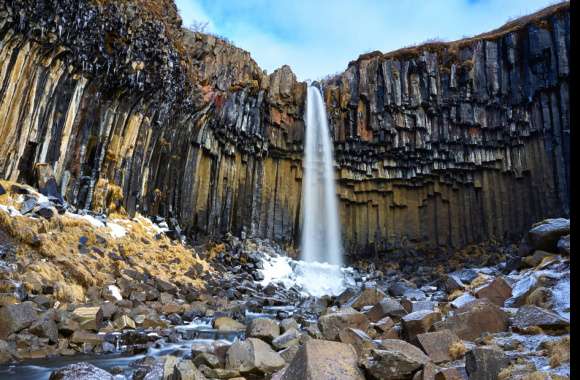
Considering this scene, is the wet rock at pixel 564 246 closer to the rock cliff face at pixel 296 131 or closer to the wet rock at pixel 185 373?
the wet rock at pixel 185 373

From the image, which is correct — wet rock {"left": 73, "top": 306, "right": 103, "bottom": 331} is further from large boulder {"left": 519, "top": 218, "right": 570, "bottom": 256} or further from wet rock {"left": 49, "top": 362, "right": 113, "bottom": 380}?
large boulder {"left": 519, "top": 218, "right": 570, "bottom": 256}

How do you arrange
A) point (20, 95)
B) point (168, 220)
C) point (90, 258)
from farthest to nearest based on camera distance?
point (168, 220), point (20, 95), point (90, 258)

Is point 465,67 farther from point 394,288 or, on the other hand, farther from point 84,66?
point 84,66

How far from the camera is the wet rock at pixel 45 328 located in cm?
941

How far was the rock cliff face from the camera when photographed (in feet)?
67.7

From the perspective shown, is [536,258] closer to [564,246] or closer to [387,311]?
[564,246]

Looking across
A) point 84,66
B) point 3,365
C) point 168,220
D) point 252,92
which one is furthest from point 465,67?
point 3,365

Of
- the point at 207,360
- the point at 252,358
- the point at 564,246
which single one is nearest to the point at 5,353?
the point at 207,360

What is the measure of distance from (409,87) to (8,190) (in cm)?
2782

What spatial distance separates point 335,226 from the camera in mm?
35375

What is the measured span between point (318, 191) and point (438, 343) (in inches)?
1110

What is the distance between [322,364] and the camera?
5.74 metres

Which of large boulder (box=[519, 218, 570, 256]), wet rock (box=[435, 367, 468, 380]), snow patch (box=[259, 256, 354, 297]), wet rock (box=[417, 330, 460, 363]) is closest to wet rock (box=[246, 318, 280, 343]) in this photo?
wet rock (box=[417, 330, 460, 363])

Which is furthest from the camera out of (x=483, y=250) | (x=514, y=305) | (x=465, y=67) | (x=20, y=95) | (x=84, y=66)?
(x=465, y=67)
